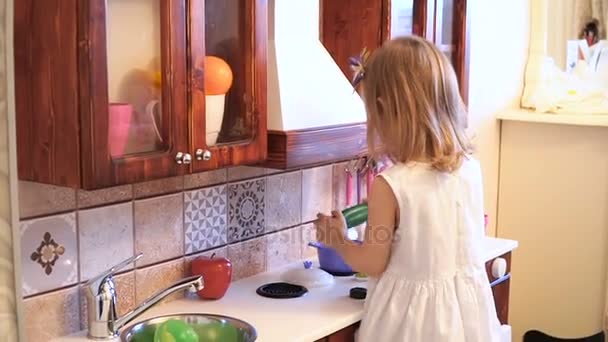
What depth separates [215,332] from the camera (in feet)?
5.95

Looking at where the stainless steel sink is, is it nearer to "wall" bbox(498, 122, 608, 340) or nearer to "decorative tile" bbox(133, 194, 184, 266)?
"decorative tile" bbox(133, 194, 184, 266)

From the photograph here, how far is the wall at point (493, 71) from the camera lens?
305 cm

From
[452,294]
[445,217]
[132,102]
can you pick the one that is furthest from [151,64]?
[452,294]

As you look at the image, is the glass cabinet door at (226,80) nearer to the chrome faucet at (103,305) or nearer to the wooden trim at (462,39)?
the chrome faucet at (103,305)

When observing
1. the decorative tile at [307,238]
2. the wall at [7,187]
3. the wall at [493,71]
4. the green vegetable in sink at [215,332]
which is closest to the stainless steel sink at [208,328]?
the green vegetable in sink at [215,332]

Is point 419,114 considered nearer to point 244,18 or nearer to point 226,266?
point 244,18

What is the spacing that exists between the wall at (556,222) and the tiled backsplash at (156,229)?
3.42ft

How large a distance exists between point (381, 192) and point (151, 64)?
0.58 metres

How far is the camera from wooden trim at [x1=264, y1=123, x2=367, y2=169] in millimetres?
1786

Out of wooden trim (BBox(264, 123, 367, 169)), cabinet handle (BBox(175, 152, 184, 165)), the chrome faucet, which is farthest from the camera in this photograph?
wooden trim (BBox(264, 123, 367, 169))

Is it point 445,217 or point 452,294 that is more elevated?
point 445,217

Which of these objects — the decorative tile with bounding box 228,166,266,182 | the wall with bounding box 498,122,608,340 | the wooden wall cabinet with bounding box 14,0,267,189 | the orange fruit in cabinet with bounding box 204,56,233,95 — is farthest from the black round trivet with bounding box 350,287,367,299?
the wall with bounding box 498,122,608,340

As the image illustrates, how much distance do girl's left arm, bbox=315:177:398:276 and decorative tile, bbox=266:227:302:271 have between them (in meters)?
0.38

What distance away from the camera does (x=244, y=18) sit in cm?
167
